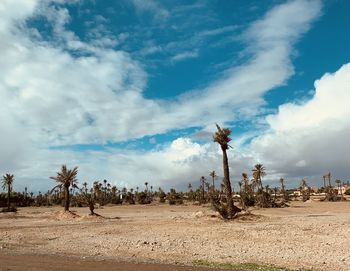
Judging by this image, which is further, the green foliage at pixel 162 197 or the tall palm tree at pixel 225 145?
the green foliage at pixel 162 197

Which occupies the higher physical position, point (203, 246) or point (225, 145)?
point (225, 145)

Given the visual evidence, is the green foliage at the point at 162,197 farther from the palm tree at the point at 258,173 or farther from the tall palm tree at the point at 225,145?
the tall palm tree at the point at 225,145

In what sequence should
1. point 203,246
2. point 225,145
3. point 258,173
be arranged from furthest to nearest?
point 258,173 < point 225,145 < point 203,246

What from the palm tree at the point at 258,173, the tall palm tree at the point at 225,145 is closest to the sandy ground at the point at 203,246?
the tall palm tree at the point at 225,145

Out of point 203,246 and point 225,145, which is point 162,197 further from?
point 203,246

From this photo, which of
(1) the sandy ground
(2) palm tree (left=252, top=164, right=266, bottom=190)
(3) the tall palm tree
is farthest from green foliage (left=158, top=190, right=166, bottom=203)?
(1) the sandy ground

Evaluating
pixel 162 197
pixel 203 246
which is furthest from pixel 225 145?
pixel 162 197

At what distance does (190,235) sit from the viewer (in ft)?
81.3

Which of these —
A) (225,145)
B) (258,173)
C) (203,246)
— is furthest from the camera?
(258,173)

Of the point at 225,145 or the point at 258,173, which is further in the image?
the point at 258,173

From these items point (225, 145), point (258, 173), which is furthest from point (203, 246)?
point (258, 173)

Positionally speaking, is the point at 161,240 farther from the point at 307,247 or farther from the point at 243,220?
the point at 243,220

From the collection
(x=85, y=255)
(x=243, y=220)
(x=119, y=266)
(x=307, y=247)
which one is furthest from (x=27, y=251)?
(x=243, y=220)

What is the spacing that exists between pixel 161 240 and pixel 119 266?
23.7 ft
